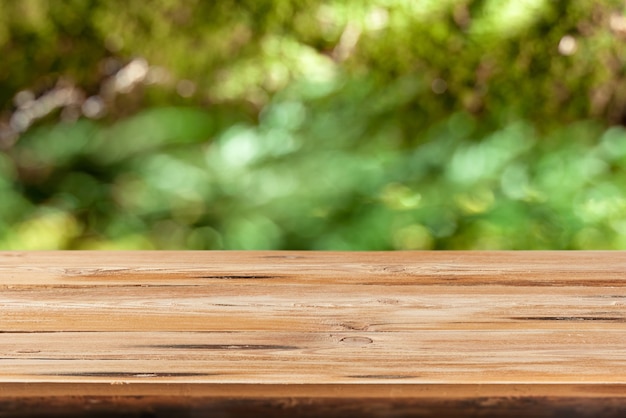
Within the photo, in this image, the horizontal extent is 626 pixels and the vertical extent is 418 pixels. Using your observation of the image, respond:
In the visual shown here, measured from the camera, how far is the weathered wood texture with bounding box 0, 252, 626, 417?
100 centimetres

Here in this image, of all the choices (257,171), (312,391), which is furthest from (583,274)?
(257,171)

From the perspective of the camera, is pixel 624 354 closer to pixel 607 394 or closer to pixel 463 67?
pixel 607 394

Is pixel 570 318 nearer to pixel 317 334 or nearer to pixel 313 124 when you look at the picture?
pixel 317 334

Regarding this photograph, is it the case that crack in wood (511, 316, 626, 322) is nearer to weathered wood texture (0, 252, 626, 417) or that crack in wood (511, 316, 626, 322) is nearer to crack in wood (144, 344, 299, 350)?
Answer: weathered wood texture (0, 252, 626, 417)

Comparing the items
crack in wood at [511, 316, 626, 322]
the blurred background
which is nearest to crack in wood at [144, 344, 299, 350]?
crack in wood at [511, 316, 626, 322]

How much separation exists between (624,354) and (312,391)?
1.57 ft

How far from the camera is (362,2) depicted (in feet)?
7.88

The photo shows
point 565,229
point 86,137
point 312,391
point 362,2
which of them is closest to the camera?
point 312,391

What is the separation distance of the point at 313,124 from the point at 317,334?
124 centimetres

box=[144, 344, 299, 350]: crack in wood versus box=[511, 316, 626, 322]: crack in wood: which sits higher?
box=[511, 316, 626, 322]: crack in wood

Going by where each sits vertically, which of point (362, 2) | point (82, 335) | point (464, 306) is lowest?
point (82, 335)

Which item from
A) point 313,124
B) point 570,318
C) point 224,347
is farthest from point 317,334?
point 313,124

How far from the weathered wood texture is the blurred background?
59cm

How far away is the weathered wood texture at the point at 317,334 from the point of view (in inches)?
39.3
